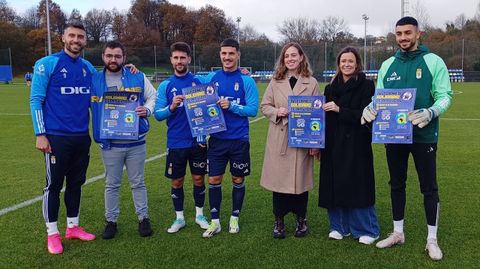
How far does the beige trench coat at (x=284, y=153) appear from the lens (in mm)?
4344

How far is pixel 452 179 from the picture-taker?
6.68 m

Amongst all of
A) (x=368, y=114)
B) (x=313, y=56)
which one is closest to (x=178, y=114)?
(x=368, y=114)

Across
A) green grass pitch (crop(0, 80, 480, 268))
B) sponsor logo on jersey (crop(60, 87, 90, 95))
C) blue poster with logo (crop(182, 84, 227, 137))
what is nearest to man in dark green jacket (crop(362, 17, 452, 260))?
green grass pitch (crop(0, 80, 480, 268))

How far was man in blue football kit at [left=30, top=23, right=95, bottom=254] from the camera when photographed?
4090 millimetres

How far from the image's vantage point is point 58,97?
415 cm

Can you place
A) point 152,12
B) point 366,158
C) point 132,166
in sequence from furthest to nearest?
point 152,12
point 132,166
point 366,158

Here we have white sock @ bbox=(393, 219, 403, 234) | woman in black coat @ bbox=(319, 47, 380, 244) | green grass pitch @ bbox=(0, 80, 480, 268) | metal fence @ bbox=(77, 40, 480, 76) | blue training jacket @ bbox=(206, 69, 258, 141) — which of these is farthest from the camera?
metal fence @ bbox=(77, 40, 480, 76)

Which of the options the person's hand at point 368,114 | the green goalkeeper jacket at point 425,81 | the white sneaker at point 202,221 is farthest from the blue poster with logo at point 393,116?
the white sneaker at point 202,221

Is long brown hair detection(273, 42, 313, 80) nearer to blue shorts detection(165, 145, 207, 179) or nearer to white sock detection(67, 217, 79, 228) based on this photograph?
blue shorts detection(165, 145, 207, 179)

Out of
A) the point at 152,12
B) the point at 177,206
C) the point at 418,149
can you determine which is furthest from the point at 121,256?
the point at 152,12

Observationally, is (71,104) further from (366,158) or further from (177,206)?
(366,158)

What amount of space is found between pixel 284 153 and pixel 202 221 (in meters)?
1.21

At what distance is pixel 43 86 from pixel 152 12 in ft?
269

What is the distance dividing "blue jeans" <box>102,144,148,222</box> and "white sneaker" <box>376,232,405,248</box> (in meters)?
2.36
